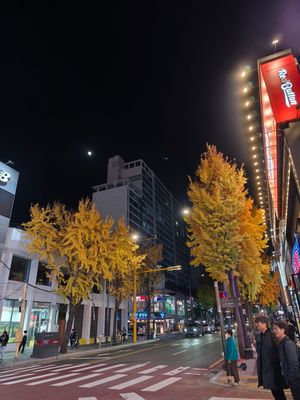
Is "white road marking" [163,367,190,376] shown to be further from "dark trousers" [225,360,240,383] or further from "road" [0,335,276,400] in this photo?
"dark trousers" [225,360,240,383]

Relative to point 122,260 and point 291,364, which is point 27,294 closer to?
point 122,260

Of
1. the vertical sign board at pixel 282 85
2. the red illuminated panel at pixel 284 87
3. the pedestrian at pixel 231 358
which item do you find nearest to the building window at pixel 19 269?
the pedestrian at pixel 231 358

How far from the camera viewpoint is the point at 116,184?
3750 inches

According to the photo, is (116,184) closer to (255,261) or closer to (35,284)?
(35,284)

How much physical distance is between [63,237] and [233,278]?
588 inches

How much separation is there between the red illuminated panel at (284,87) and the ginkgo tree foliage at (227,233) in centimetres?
413

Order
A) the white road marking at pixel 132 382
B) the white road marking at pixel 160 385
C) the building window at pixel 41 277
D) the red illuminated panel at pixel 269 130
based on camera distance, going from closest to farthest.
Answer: the white road marking at pixel 160 385 < the white road marking at pixel 132 382 < the red illuminated panel at pixel 269 130 < the building window at pixel 41 277

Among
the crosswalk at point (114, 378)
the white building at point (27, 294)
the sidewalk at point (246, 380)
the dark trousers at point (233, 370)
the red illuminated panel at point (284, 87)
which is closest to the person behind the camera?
the sidewalk at point (246, 380)

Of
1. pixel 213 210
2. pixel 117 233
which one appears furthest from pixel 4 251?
pixel 213 210

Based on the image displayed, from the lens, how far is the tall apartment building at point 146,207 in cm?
8812

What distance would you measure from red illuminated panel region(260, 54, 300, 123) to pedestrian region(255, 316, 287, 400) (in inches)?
504

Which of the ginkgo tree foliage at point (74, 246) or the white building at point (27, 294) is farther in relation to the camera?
the white building at point (27, 294)

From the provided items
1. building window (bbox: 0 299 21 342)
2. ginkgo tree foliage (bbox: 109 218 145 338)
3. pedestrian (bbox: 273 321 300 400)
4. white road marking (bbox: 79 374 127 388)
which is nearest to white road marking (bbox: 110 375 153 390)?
white road marking (bbox: 79 374 127 388)

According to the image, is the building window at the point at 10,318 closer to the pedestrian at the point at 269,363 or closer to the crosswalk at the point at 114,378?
the crosswalk at the point at 114,378
